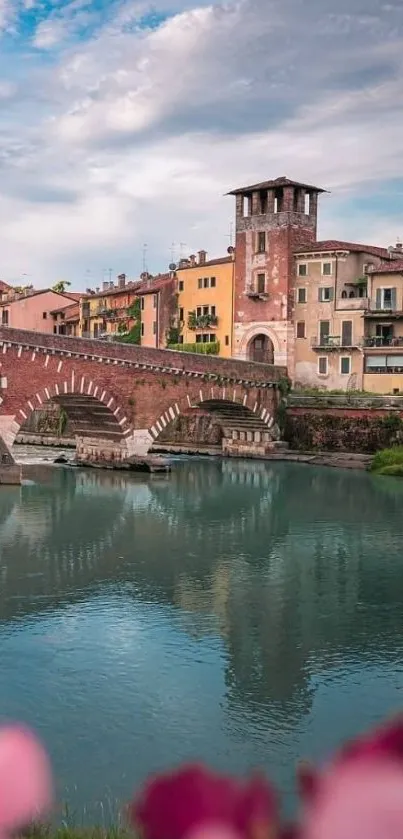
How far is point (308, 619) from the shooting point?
1296 centimetres

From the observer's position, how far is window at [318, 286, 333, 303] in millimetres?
38125

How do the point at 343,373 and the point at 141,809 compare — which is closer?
the point at 141,809

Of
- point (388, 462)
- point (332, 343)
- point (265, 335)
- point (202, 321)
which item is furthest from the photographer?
point (202, 321)

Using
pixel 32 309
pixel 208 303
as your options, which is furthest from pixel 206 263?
pixel 32 309

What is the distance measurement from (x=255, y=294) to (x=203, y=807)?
130 ft

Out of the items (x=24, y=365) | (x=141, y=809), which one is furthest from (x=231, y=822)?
(x=24, y=365)

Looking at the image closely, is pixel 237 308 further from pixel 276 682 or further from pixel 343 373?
pixel 276 682

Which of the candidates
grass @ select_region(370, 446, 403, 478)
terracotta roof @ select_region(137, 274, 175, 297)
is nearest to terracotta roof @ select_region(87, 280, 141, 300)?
terracotta roof @ select_region(137, 274, 175, 297)

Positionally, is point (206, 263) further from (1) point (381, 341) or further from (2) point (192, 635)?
(2) point (192, 635)

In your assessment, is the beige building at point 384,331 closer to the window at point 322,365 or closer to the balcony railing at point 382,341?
the balcony railing at point 382,341

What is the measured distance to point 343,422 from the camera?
35312 millimetres

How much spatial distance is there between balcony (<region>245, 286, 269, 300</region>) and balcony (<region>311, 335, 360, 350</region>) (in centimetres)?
312

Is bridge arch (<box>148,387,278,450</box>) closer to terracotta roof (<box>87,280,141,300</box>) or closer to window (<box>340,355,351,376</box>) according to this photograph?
window (<box>340,355,351,376</box>)

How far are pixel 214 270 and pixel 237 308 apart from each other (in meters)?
2.58
